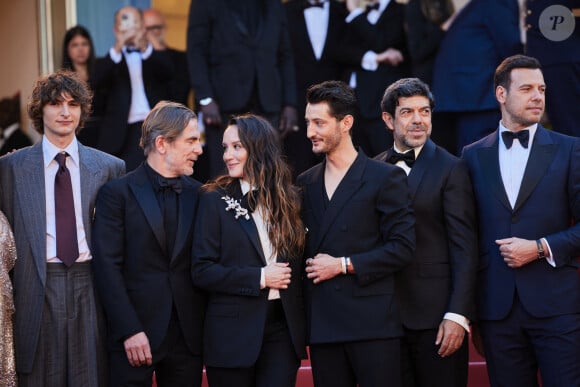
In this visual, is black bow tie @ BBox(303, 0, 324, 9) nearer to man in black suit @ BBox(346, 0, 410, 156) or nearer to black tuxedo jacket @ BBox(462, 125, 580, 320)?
man in black suit @ BBox(346, 0, 410, 156)

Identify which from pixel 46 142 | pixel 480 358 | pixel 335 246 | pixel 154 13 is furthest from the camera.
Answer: pixel 154 13

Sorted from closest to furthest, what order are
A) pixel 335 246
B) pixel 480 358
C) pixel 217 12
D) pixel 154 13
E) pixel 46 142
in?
pixel 335 246 < pixel 46 142 < pixel 480 358 < pixel 217 12 < pixel 154 13

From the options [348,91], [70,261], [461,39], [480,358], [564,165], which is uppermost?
[461,39]

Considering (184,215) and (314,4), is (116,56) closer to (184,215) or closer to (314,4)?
(314,4)

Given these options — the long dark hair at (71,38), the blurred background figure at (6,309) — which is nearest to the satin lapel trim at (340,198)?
the blurred background figure at (6,309)

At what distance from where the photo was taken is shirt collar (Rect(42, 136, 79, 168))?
5414 millimetres

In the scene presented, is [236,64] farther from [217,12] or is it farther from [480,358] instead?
[480,358]

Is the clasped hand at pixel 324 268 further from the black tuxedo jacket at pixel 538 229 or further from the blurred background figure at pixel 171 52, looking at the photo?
the blurred background figure at pixel 171 52

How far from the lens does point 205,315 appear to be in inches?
205

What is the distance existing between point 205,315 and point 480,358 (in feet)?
6.41

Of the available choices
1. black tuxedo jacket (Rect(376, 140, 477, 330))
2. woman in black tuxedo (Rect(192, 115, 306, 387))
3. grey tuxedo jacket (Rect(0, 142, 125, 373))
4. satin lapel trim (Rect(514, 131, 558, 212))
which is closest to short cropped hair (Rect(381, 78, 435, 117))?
black tuxedo jacket (Rect(376, 140, 477, 330))

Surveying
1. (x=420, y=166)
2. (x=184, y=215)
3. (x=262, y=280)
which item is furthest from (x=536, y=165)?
(x=184, y=215)

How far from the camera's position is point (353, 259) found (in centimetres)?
497

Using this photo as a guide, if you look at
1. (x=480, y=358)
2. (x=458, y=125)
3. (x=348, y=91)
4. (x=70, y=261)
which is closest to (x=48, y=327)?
(x=70, y=261)
